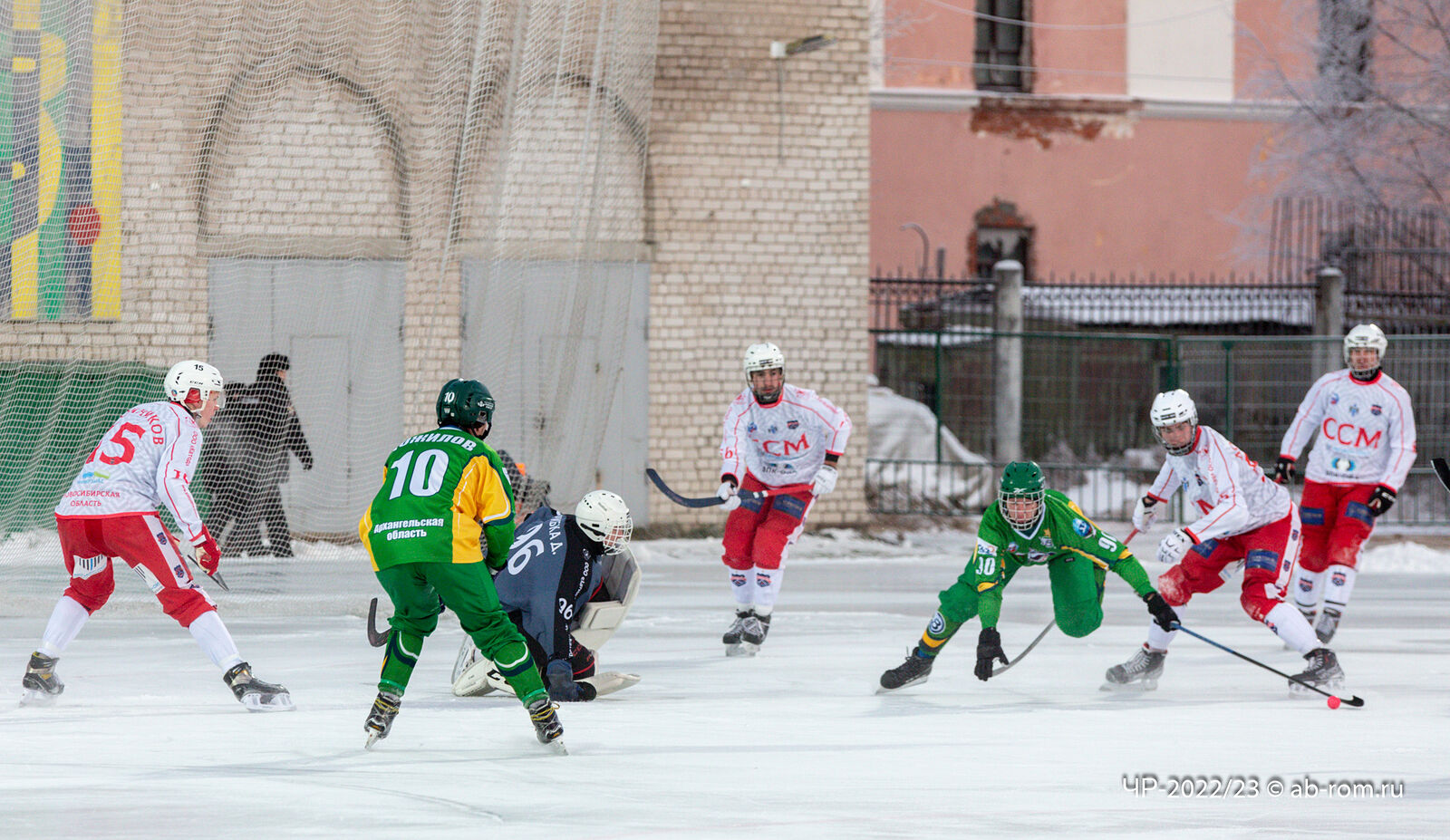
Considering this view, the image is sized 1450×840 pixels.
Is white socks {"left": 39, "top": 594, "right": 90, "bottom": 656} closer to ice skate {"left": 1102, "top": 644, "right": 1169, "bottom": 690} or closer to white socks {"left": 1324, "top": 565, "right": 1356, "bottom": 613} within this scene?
ice skate {"left": 1102, "top": 644, "right": 1169, "bottom": 690}

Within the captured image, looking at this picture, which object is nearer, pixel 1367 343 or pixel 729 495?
pixel 729 495

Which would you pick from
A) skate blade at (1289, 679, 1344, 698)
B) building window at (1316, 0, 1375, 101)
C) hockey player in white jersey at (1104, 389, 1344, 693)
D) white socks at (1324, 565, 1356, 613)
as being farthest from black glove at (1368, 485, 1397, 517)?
building window at (1316, 0, 1375, 101)

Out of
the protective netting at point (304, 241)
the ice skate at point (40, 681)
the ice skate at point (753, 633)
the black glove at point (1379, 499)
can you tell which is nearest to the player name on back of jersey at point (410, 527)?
the ice skate at point (40, 681)

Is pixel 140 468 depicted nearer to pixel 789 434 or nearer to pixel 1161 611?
pixel 789 434

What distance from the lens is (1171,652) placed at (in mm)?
8281

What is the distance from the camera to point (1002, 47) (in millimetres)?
24797

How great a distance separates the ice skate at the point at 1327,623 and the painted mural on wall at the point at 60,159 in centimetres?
740

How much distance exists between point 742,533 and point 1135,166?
18073mm

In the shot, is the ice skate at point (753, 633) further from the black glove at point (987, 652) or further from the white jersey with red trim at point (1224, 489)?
the white jersey with red trim at point (1224, 489)

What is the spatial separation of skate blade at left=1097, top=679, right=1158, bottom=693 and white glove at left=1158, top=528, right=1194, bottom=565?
0.69 metres

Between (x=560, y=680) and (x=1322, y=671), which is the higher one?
(x=560, y=680)

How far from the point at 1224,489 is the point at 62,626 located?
191 inches

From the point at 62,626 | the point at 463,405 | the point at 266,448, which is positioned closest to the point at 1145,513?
the point at 463,405

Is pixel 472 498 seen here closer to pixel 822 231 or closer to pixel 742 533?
pixel 742 533
